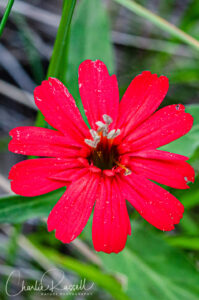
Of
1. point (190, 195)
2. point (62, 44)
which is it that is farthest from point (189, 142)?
point (62, 44)

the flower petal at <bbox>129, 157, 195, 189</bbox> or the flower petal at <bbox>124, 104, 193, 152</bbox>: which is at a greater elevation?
the flower petal at <bbox>124, 104, 193, 152</bbox>

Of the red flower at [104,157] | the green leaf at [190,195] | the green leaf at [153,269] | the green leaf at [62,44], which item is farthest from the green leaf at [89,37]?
the green leaf at [153,269]

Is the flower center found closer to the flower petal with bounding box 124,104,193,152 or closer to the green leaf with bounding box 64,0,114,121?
the flower petal with bounding box 124,104,193,152

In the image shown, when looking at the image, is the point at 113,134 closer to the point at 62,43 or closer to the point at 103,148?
the point at 103,148

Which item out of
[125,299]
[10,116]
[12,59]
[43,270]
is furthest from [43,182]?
[12,59]

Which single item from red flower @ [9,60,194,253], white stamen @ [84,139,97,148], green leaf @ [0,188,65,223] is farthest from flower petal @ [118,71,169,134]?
green leaf @ [0,188,65,223]

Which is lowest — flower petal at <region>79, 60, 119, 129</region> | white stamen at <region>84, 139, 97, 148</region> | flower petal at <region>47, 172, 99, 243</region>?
flower petal at <region>47, 172, 99, 243</region>

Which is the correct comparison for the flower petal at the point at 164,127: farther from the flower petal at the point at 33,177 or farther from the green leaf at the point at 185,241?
the green leaf at the point at 185,241
